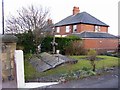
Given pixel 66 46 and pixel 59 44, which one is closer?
pixel 66 46

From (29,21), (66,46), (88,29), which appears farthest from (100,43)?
(29,21)

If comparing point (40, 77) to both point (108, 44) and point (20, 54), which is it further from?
point (108, 44)

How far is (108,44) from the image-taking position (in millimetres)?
28969

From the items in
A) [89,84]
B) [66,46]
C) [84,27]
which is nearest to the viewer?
[89,84]

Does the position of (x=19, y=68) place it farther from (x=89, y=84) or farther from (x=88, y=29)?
(x=88, y=29)

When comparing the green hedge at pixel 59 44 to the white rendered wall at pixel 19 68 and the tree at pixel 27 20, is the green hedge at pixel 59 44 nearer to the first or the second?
the tree at pixel 27 20

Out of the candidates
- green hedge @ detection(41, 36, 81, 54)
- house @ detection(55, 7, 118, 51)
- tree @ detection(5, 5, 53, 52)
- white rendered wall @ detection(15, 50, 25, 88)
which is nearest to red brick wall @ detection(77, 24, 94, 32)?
house @ detection(55, 7, 118, 51)

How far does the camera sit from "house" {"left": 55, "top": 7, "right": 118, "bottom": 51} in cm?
2858

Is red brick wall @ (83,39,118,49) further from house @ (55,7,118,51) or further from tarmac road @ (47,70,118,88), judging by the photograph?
tarmac road @ (47,70,118,88)

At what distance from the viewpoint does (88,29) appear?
3291 centimetres

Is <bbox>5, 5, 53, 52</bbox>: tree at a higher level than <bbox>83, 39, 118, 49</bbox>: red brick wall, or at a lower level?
higher

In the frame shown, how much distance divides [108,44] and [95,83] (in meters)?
21.9

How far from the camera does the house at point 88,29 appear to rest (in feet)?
93.8

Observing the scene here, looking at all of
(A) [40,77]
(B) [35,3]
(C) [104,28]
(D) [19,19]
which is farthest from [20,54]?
(C) [104,28]
